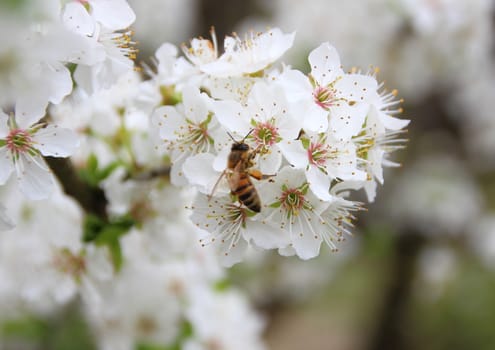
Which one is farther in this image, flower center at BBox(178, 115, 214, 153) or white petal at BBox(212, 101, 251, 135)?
flower center at BBox(178, 115, 214, 153)

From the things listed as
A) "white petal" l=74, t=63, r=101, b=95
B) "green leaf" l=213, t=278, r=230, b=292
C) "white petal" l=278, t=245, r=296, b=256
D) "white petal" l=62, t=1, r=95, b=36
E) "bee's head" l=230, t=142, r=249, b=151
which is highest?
"white petal" l=62, t=1, r=95, b=36

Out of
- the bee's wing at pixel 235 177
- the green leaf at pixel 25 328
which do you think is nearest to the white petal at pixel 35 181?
the bee's wing at pixel 235 177

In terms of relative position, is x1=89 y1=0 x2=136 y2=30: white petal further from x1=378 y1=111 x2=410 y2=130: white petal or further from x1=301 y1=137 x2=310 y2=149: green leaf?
x1=378 y1=111 x2=410 y2=130: white petal

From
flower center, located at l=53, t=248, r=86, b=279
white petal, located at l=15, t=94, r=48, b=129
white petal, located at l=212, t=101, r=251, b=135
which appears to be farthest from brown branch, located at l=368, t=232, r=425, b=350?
white petal, located at l=15, t=94, r=48, b=129

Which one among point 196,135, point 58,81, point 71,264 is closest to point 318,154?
point 196,135

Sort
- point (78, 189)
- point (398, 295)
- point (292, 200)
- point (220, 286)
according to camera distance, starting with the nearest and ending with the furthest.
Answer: point (292, 200) → point (78, 189) → point (220, 286) → point (398, 295)

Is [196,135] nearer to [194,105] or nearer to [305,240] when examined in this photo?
[194,105]

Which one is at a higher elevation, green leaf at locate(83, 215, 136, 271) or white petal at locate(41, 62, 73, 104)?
white petal at locate(41, 62, 73, 104)
